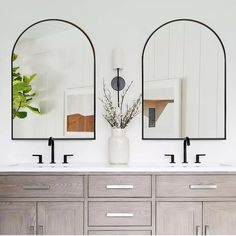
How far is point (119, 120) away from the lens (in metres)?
2.63

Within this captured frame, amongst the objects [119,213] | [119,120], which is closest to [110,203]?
[119,213]

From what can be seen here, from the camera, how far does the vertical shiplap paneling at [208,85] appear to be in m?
2.67

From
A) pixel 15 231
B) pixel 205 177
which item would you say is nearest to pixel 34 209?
pixel 15 231

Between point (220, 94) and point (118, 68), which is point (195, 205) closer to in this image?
point (220, 94)

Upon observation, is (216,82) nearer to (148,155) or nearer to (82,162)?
(148,155)

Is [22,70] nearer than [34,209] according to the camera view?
No

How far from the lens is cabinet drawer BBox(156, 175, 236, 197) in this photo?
2242 mm

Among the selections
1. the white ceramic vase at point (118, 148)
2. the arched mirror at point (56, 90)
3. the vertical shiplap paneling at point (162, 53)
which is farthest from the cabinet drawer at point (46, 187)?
the vertical shiplap paneling at point (162, 53)

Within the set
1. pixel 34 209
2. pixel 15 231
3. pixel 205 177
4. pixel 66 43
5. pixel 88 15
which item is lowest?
pixel 15 231

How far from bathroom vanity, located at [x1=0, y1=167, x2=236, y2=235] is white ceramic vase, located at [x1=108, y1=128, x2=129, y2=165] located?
27 centimetres

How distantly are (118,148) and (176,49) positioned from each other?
0.90 metres

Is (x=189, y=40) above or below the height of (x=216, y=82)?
above

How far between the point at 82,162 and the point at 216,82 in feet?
3.97

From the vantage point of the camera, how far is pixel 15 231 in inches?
88.7
